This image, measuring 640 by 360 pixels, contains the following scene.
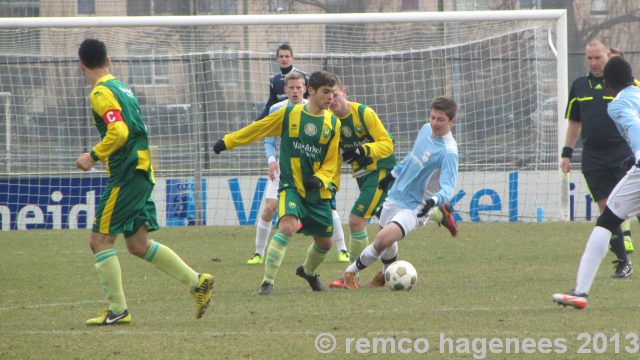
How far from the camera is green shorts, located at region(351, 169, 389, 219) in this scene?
9.10 metres

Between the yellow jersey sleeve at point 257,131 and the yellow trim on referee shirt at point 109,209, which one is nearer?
the yellow trim on referee shirt at point 109,209

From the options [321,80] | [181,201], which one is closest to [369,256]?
[321,80]

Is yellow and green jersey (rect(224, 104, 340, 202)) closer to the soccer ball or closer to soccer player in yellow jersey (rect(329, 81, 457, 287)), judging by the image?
soccer player in yellow jersey (rect(329, 81, 457, 287))

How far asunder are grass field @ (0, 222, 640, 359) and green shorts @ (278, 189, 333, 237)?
54cm

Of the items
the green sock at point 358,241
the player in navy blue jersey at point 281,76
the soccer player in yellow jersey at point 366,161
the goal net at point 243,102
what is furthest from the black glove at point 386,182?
the goal net at point 243,102

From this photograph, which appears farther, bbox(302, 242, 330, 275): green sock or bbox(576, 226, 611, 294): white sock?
bbox(302, 242, 330, 275): green sock

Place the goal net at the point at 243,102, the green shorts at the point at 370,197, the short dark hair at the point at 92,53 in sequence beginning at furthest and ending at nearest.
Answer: the goal net at the point at 243,102
the green shorts at the point at 370,197
the short dark hair at the point at 92,53

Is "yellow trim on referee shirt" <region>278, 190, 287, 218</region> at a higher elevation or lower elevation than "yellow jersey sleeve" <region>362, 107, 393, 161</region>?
lower

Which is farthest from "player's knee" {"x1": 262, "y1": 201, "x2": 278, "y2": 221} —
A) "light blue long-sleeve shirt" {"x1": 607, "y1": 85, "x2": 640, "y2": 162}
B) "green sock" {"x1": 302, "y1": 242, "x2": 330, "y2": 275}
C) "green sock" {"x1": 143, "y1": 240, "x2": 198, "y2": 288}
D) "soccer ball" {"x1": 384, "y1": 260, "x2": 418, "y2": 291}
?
"light blue long-sleeve shirt" {"x1": 607, "y1": 85, "x2": 640, "y2": 162}

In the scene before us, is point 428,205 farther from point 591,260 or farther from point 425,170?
point 591,260

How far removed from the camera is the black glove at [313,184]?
789cm

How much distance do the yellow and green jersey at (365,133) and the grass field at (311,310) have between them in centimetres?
117

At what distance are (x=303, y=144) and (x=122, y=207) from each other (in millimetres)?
1786

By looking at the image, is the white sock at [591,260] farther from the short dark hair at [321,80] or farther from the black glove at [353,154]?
the short dark hair at [321,80]
